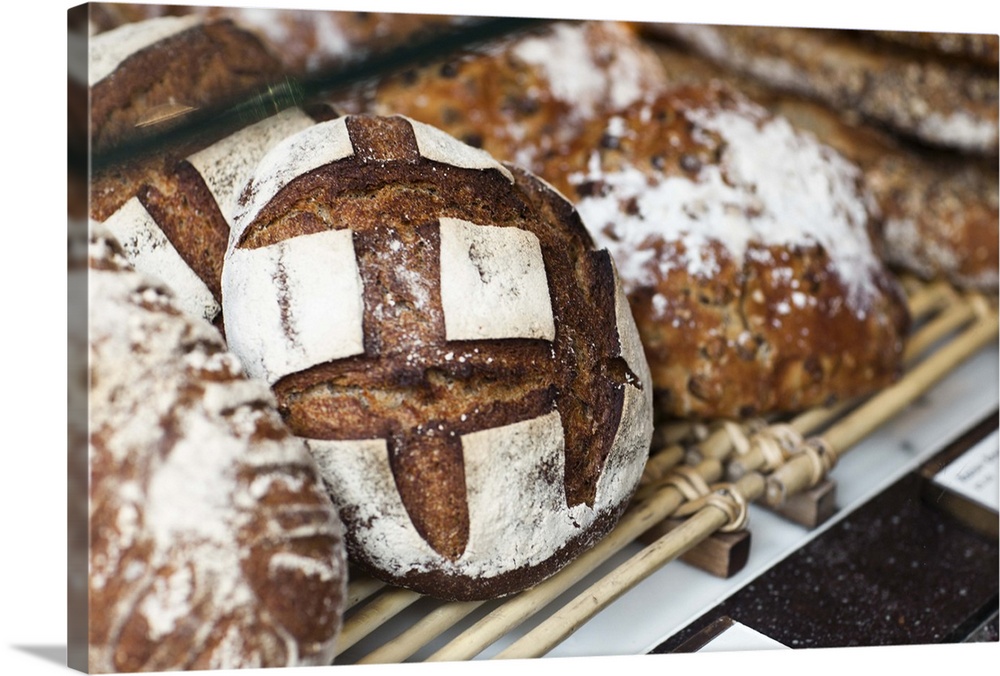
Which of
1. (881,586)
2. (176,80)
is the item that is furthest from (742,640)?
(176,80)

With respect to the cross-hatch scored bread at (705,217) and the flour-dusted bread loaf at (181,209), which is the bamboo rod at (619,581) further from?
the flour-dusted bread loaf at (181,209)

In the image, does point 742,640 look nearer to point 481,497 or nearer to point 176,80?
point 481,497

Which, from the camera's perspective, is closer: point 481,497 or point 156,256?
point 481,497

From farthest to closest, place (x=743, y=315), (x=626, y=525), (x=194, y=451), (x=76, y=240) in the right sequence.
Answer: (x=743, y=315) < (x=626, y=525) < (x=76, y=240) < (x=194, y=451)

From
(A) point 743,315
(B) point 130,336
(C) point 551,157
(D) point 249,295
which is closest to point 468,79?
(C) point 551,157

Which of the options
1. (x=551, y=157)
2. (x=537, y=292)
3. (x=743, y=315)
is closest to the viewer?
(x=537, y=292)

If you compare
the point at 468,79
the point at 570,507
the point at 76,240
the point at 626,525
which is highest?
the point at 468,79

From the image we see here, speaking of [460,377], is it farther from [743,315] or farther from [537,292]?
[743,315]

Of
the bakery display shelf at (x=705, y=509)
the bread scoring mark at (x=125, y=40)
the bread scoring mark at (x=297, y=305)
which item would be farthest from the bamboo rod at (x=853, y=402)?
the bread scoring mark at (x=125, y=40)
